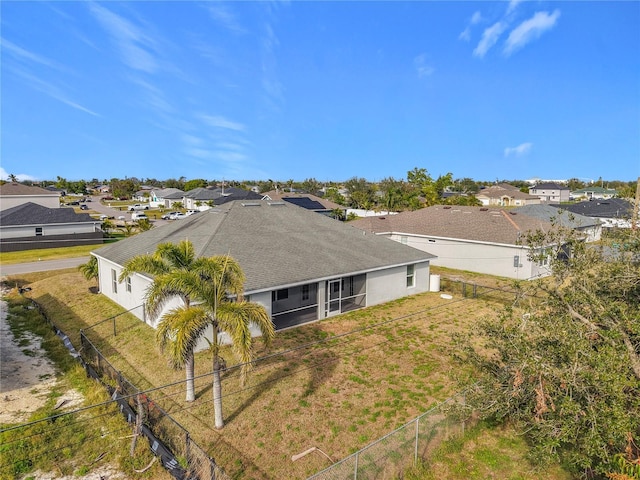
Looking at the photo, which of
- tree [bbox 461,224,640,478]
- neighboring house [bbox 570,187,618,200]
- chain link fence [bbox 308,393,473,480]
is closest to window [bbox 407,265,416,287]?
tree [bbox 461,224,640,478]

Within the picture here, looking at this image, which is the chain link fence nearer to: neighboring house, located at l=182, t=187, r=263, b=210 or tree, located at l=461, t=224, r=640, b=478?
tree, located at l=461, t=224, r=640, b=478

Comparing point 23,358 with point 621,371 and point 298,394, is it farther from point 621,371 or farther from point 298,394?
point 621,371

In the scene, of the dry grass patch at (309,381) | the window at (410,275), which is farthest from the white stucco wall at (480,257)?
the dry grass patch at (309,381)

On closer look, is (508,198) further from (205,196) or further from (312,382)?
(312,382)

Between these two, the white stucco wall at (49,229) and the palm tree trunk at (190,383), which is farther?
the white stucco wall at (49,229)

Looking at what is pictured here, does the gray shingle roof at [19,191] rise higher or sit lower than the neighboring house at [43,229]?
higher

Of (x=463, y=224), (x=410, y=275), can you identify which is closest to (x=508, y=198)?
(x=463, y=224)

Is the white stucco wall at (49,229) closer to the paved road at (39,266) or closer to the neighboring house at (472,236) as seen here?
the paved road at (39,266)
